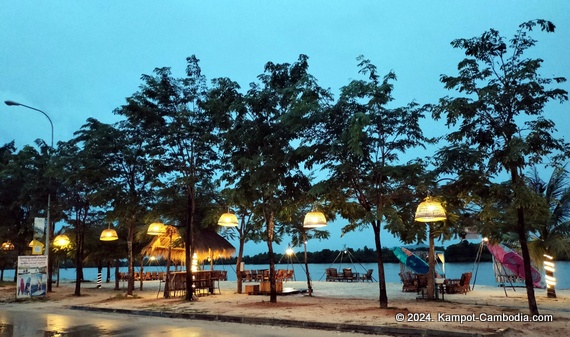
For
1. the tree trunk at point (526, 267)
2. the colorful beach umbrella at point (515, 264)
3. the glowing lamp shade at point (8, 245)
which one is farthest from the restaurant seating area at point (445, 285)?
the glowing lamp shade at point (8, 245)

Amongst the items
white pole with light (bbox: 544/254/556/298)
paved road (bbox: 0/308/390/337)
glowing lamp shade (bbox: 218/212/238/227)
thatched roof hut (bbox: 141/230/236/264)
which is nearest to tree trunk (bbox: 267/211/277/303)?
glowing lamp shade (bbox: 218/212/238/227)

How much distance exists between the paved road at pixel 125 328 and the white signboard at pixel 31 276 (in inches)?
257

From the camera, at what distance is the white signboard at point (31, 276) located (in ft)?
73.6

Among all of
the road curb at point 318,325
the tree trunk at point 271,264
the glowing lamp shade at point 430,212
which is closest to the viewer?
the road curb at point 318,325

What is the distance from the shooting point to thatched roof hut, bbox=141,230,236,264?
25.4 m

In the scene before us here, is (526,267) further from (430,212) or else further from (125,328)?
(125,328)

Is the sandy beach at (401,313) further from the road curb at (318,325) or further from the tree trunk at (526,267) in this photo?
the tree trunk at (526,267)

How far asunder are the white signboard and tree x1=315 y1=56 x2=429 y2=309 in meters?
15.8

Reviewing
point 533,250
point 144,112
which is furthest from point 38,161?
point 533,250

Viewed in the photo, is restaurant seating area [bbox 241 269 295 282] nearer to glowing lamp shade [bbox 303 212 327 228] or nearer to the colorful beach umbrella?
the colorful beach umbrella

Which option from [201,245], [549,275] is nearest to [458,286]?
[549,275]

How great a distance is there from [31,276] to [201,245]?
8.45 meters

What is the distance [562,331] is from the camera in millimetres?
10750

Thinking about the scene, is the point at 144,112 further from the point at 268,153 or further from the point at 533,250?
the point at 533,250
